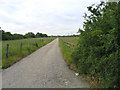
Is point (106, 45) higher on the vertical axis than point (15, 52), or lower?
higher

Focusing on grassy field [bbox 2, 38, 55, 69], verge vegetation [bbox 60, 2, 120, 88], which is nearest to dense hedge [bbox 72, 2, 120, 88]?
verge vegetation [bbox 60, 2, 120, 88]

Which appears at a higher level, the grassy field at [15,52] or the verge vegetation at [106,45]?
the verge vegetation at [106,45]

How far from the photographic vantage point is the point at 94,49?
2.53m

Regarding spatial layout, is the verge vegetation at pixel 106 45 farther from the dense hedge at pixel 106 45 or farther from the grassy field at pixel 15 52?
the grassy field at pixel 15 52

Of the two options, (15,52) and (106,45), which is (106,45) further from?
(15,52)

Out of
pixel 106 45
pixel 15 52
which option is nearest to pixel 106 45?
pixel 106 45

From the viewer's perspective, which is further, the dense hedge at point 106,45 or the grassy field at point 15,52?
the grassy field at point 15,52

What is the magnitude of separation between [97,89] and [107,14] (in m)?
2.29

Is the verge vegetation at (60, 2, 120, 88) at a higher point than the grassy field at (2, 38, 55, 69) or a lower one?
higher

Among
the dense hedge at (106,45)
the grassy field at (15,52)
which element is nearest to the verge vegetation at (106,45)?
the dense hedge at (106,45)

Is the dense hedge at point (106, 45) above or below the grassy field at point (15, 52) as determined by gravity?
above

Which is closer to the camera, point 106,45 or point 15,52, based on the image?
point 106,45

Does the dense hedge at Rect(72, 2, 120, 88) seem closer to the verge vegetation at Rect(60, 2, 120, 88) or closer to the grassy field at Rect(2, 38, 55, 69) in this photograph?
the verge vegetation at Rect(60, 2, 120, 88)

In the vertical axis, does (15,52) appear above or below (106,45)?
below
